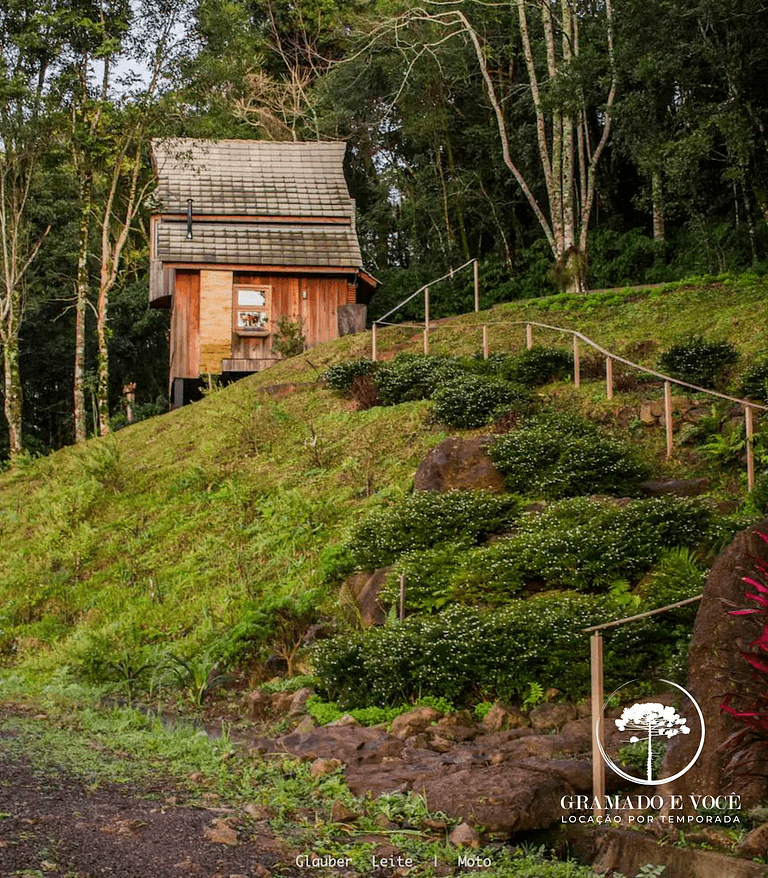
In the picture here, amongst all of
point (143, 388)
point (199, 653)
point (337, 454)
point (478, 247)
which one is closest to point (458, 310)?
point (478, 247)

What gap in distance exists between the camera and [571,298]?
27.5 metres

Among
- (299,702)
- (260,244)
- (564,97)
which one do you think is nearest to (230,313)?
(260,244)

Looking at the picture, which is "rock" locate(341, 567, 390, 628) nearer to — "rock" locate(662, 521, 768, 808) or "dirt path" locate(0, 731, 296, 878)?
"dirt path" locate(0, 731, 296, 878)

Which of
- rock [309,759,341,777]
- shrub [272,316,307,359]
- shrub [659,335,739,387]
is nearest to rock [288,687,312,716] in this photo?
rock [309,759,341,777]

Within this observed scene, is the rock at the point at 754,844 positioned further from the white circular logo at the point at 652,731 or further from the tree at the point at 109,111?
the tree at the point at 109,111

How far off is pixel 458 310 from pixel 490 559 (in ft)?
90.9

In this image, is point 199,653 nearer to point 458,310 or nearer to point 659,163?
point 659,163

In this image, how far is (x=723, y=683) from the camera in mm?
7109

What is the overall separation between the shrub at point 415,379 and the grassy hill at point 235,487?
0.61 m

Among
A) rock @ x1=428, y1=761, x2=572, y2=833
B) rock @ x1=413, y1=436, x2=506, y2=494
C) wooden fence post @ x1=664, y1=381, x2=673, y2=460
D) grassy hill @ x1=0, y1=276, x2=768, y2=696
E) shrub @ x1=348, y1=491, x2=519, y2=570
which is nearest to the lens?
rock @ x1=428, y1=761, x2=572, y2=833

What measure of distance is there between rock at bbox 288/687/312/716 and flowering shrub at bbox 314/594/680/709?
0.22 m

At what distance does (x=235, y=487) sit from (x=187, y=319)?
13.5 m

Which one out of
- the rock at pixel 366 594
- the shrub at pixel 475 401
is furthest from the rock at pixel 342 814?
the shrub at pixel 475 401

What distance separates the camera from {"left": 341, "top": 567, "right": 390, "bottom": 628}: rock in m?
12.6
